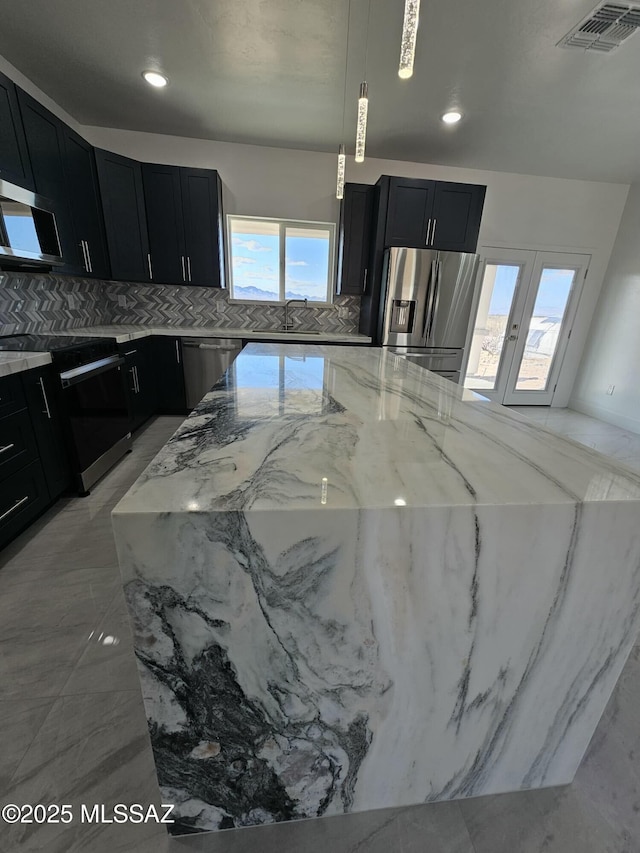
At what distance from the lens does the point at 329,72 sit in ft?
8.23

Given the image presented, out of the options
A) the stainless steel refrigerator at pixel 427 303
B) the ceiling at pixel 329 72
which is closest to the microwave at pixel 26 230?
the ceiling at pixel 329 72

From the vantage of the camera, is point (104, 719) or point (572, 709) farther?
point (104, 719)

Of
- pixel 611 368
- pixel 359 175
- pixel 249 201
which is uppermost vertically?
pixel 359 175

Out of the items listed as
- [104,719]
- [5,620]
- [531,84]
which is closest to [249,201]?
[531,84]

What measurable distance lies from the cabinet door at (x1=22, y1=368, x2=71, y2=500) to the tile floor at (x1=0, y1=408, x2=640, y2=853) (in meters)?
0.69

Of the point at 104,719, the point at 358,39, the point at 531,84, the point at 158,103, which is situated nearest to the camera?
the point at 104,719

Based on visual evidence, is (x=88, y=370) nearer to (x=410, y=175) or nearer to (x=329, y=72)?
(x=329, y=72)

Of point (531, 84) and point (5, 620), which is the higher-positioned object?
point (531, 84)

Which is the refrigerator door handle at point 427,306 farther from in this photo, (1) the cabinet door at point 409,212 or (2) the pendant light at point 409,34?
(2) the pendant light at point 409,34

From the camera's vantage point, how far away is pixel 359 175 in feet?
12.9

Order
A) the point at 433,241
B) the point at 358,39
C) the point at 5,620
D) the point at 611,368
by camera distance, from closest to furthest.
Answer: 1. the point at 5,620
2. the point at 358,39
3. the point at 433,241
4. the point at 611,368

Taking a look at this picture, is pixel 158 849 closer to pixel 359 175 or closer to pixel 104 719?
pixel 104 719

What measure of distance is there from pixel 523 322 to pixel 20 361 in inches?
207

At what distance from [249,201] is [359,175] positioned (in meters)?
1.24
